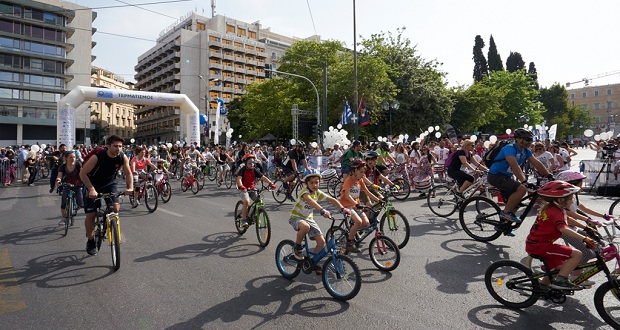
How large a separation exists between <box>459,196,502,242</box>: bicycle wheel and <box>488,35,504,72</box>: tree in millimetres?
72290

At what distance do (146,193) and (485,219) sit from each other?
8.34 meters

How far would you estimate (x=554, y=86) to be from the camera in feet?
272

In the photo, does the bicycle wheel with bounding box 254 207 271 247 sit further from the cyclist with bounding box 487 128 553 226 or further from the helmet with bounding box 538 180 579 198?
the helmet with bounding box 538 180 579 198

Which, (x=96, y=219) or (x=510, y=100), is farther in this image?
(x=510, y=100)

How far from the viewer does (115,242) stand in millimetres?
5570

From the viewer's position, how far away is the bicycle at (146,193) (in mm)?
10703

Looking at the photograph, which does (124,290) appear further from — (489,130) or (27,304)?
(489,130)

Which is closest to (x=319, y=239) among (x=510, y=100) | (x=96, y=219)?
(x=96, y=219)

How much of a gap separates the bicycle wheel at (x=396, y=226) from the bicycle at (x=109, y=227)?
3.98 metres

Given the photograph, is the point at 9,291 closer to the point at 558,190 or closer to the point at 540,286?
the point at 540,286

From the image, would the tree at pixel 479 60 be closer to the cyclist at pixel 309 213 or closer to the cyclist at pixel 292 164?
the cyclist at pixel 292 164

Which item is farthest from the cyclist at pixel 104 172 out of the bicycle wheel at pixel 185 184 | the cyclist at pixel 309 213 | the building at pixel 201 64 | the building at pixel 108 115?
the building at pixel 108 115

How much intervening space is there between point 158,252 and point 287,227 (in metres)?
2.76

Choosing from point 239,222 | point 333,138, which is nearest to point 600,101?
point 333,138
